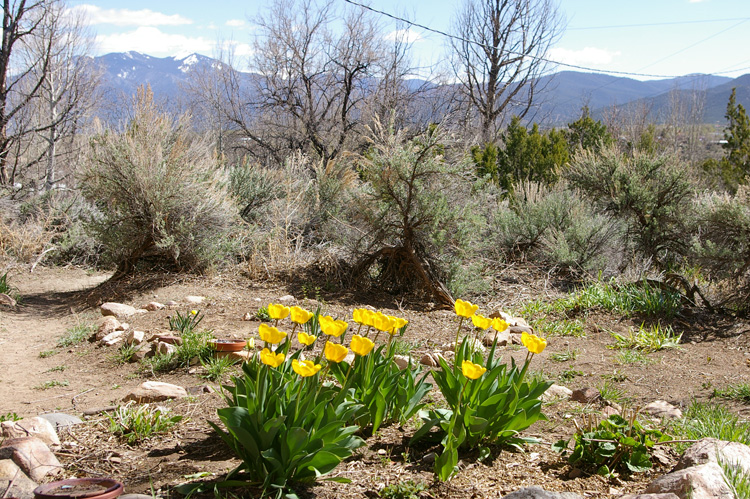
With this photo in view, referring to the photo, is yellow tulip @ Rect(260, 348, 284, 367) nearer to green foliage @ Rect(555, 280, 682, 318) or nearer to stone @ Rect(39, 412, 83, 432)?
stone @ Rect(39, 412, 83, 432)

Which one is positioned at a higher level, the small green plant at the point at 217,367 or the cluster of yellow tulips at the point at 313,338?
the cluster of yellow tulips at the point at 313,338

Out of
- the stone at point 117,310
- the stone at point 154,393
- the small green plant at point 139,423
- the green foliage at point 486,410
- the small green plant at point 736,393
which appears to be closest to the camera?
the green foliage at point 486,410

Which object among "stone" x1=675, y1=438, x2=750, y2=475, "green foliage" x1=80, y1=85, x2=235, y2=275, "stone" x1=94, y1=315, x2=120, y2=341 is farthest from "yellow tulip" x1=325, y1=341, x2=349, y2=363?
"green foliage" x1=80, y1=85, x2=235, y2=275

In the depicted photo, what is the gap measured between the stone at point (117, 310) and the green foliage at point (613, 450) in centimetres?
485

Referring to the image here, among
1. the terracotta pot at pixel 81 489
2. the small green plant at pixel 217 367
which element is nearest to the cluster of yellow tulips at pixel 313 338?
the terracotta pot at pixel 81 489

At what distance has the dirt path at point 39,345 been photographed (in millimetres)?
3717

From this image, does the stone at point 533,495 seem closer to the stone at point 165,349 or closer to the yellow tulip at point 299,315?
the yellow tulip at point 299,315

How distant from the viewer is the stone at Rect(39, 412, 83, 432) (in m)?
2.89

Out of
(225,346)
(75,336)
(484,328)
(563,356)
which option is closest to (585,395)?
(563,356)

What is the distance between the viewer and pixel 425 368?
4.15 m

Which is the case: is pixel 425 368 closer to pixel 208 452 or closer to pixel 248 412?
pixel 208 452

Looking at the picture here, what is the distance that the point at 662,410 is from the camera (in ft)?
10.8

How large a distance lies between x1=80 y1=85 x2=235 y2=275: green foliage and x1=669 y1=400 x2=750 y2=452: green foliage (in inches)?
226

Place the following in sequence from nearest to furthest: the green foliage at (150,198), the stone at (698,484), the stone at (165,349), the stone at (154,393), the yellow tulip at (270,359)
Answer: the yellow tulip at (270,359)
the stone at (698,484)
the stone at (154,393)
the stone at (165,349)
the green foliage at (150,198)
